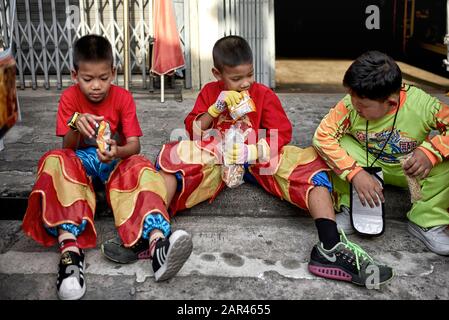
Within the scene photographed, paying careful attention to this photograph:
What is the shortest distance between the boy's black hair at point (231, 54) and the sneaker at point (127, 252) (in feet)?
3.27

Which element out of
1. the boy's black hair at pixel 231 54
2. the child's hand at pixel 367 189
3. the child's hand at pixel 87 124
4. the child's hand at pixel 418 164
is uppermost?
the boy's black hair at pixel 231 54

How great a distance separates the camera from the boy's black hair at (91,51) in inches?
101

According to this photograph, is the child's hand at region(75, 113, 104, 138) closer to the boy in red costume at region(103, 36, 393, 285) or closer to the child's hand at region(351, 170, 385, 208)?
the boy in red costume at region(103, 36, 393, 285)

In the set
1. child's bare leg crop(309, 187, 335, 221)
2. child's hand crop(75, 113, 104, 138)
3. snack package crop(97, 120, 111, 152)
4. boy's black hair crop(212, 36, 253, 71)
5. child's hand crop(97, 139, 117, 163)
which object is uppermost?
boy's black hair crop(212, 36, 253, 71)

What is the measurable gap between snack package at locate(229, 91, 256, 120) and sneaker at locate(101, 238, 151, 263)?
79 cm

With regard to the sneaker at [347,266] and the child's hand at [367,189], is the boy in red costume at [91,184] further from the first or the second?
the child's hand at [367,189]

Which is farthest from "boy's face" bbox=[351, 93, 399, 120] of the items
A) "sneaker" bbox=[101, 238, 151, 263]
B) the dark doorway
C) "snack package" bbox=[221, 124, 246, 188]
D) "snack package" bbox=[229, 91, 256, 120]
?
the dark doorway

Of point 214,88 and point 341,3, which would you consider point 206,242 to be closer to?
point 214,88

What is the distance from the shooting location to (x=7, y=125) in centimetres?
196

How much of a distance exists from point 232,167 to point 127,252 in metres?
0.73

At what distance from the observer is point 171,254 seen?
218 cm

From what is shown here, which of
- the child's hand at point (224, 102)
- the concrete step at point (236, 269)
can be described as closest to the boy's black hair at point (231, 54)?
the child's hand at point (224, 102)

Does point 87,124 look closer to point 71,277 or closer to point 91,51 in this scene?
point 91,51

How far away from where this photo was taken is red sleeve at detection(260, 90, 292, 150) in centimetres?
288
